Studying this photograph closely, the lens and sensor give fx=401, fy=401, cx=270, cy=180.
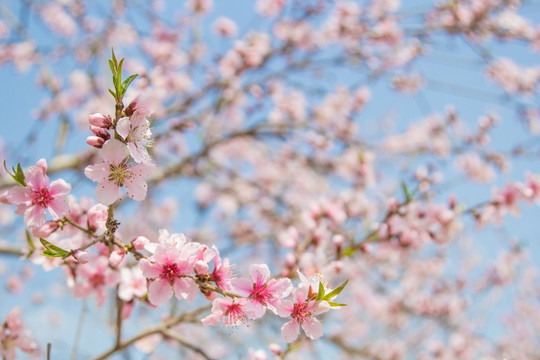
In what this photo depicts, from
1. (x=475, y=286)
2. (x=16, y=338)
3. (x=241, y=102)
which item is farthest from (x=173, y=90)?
(x=475, y=286)

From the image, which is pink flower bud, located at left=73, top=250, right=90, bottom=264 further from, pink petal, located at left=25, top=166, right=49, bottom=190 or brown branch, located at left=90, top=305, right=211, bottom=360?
brown branch, located at left=90, top=305, right=211, bottom=360

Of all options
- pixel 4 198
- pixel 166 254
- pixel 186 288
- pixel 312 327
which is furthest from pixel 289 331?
pixel 4 198

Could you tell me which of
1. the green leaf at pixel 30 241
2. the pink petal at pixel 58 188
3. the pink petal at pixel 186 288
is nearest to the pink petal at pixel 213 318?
the pink petal at pixel 186 288

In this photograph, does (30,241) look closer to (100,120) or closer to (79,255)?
(79,255)

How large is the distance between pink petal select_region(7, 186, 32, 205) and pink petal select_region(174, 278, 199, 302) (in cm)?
59

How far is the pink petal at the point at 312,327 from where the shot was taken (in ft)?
4.55

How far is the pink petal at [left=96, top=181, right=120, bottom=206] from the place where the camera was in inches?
49.6

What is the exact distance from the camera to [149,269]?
51.1 inches

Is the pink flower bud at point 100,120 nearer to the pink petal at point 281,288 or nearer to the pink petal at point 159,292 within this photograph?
the pink petal at point 159,292

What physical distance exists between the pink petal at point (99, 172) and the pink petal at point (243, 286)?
0.55m

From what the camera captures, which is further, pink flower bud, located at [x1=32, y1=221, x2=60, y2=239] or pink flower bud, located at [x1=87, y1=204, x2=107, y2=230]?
pink flower bud, located at [x1=87, y1=204, x2=107, y2=230]

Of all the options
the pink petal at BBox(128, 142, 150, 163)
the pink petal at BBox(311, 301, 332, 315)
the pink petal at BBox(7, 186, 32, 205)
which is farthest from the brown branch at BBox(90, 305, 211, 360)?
the pink petal at BBox(128, 142, 150, 163)

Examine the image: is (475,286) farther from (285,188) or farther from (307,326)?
(307,326)

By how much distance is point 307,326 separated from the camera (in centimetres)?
139
